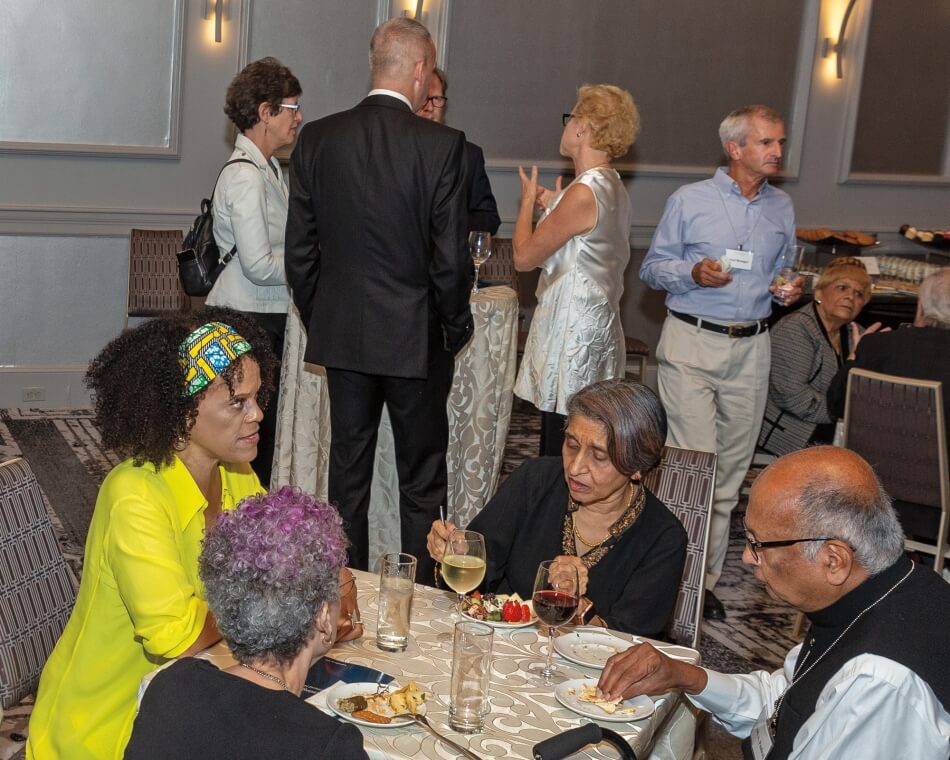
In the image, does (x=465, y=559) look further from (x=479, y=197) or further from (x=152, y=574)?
(x=479, y=197)

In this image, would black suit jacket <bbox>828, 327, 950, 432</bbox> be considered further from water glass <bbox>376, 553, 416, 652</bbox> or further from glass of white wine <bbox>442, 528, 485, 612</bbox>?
water glass <bbox>376, 553, 416, 652</bbox>

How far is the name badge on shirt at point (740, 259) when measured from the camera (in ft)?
14.5

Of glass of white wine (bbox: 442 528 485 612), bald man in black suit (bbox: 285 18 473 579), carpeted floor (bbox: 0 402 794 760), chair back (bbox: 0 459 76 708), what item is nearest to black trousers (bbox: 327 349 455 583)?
bald man in black suit (bbox: 285 18 473 579)

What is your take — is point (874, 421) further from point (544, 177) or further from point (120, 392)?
point (544, 177)

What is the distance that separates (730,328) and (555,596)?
101 inches

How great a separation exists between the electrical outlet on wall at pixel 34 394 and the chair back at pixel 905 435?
4.23 metres

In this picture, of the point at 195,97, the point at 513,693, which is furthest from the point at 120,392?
the point at 195,97

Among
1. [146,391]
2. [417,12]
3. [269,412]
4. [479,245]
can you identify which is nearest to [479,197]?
[479,245]

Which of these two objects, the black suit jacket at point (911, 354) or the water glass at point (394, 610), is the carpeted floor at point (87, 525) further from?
the water glass at point (394, 610)

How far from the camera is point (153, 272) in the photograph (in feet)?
19.8

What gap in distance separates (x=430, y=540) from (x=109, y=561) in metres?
0.66

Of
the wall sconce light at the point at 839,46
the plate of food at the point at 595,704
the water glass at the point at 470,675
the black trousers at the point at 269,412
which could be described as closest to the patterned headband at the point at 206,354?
the water glass at the point at 470,675

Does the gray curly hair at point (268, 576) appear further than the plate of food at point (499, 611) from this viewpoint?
No

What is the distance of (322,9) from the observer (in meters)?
6.44
